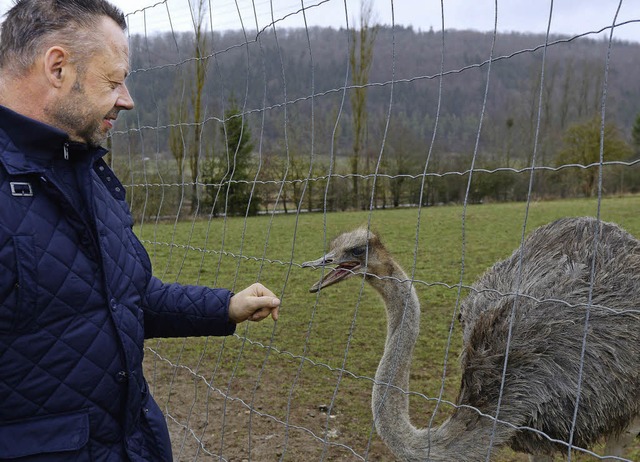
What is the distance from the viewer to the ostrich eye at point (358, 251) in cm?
309

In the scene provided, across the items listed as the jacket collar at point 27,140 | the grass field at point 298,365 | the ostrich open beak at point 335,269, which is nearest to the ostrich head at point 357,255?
the ostrich open beak at point 335,269

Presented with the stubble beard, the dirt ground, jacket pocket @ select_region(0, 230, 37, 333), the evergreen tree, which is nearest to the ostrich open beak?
the evergreen tree

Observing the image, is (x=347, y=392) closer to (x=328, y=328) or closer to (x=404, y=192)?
(x=328, y=328)

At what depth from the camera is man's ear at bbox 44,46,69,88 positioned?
149 cm

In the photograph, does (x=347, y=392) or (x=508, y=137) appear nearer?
(x=347, y=392)

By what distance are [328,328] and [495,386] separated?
379 cm

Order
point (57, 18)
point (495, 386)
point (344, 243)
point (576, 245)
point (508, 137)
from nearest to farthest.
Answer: point (57, 18), point (495, 386), point (344, 243), point (576, 245), point (508, 137)

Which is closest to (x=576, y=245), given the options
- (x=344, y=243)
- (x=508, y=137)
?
(x=344, y=243)

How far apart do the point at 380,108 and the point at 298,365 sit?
8.19 meters

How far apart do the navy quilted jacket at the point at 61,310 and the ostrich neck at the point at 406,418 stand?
1.22 m

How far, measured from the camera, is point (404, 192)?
21.1 meters

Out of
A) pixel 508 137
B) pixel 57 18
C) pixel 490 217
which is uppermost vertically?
pixel 57 18

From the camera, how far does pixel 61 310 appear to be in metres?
1.50

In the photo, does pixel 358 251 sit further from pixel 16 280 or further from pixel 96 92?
pixel 16 280
